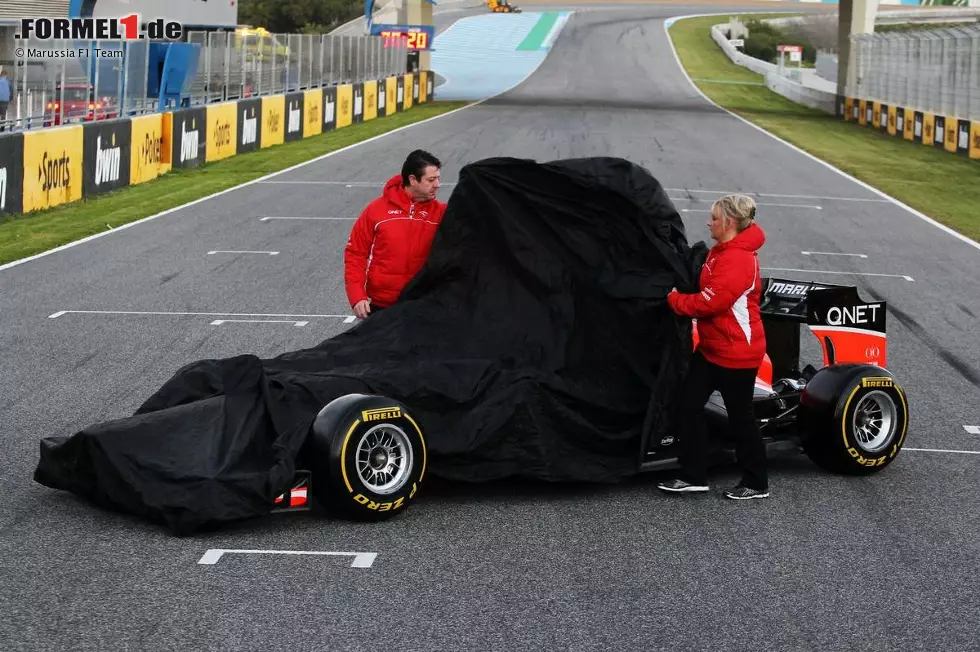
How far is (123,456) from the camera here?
659 cm

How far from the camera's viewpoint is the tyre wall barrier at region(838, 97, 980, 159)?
1308 inches

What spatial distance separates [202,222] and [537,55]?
59350 mm

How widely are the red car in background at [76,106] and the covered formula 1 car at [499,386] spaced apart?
13665 millimetres

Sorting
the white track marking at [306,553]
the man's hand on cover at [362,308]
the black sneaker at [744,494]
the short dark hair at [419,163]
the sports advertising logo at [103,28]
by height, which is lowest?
the white track marking at [306,553]

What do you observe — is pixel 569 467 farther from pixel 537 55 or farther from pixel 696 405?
pixel 537 55

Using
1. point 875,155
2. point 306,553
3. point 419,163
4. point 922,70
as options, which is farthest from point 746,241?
point 922,70

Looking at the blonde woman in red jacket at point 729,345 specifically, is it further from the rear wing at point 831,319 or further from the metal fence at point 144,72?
the metal fence at point 144,72

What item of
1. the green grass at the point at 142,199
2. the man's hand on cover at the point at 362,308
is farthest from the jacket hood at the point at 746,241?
the green grass at the point at 142,199

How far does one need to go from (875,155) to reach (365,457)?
28898mm

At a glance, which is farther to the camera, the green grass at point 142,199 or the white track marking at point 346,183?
the white track marking at point 346,183

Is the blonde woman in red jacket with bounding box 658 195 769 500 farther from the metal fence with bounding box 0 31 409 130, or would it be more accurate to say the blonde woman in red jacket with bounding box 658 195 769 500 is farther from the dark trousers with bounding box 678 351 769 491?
the metal fence with bounding box 0 31 409 130

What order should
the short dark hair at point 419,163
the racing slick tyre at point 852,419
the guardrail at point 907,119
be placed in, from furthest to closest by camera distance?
the guardrail at point 907,119, the short dark hair at point 419,163, the racing slick tyre at point 852,419

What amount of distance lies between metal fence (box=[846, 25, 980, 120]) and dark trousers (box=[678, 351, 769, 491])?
94.2 feet

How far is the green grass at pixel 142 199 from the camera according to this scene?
675 inches
